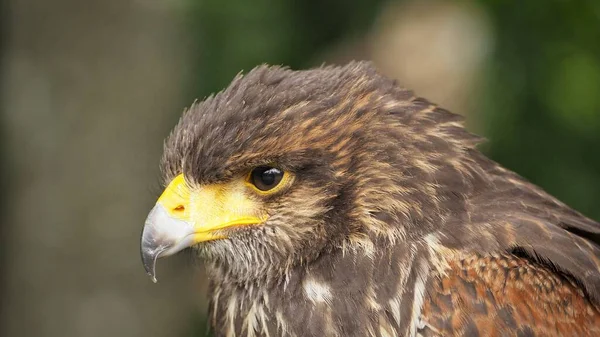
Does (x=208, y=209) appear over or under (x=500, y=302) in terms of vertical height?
over

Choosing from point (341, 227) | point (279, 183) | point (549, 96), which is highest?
point (279, 183)

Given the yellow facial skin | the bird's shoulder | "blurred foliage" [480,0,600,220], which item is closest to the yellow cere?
the yellow facial skin

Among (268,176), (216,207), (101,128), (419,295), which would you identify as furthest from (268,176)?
(101,128)

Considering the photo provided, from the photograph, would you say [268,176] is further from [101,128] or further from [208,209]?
[101,128]

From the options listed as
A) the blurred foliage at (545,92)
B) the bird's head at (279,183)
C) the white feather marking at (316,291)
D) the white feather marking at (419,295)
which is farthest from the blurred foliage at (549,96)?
the white feather marking at (316,291)

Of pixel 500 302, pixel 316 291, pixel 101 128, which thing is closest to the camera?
pixel 500 302

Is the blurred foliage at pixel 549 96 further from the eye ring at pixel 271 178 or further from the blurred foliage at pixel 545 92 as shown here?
the eye ring at pixel 271 178

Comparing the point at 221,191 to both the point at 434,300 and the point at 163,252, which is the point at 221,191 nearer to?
the point at 163,252
